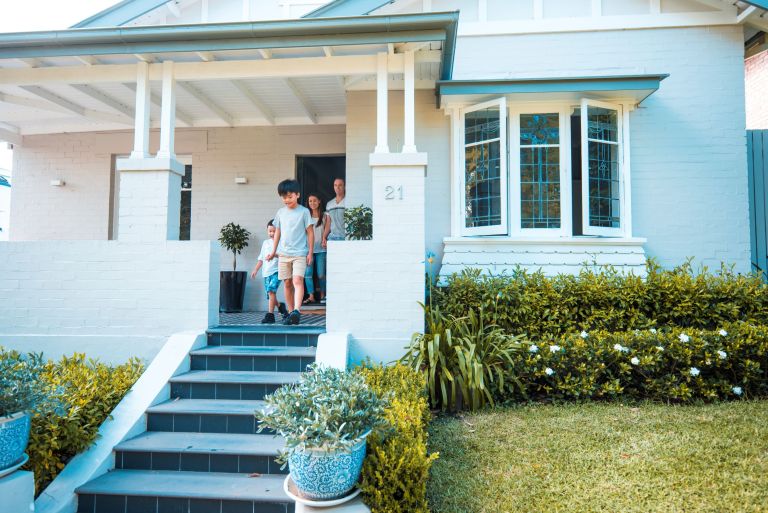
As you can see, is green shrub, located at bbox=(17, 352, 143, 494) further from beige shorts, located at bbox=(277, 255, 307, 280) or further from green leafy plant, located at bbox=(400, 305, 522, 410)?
green leafy plant, located at bbox=(400, 305, 522, 410)

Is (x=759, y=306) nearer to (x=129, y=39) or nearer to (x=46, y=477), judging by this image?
(x=46, y=477)

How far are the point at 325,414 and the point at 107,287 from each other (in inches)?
138

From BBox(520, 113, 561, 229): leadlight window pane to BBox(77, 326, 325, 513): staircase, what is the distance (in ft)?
10.9

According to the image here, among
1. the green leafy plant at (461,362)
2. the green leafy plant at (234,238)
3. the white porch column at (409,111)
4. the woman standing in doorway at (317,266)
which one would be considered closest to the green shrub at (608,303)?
the green leafy plant at (461,362)

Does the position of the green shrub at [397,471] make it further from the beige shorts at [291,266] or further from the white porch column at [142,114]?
the white porch column at [142,114]

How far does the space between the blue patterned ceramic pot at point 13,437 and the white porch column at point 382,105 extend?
138 inches

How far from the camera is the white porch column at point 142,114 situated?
5.03 m

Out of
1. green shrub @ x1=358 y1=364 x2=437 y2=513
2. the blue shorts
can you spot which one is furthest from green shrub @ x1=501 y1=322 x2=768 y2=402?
the blue shorts

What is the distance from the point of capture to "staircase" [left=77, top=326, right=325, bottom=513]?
294 centimetres

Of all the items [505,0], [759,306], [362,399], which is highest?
[505,0]

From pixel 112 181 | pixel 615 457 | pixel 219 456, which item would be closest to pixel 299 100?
pixel 112 181

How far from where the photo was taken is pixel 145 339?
4820 mm

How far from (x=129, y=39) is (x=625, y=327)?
5.82 m

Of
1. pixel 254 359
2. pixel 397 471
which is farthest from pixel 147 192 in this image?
pixel 397 471
